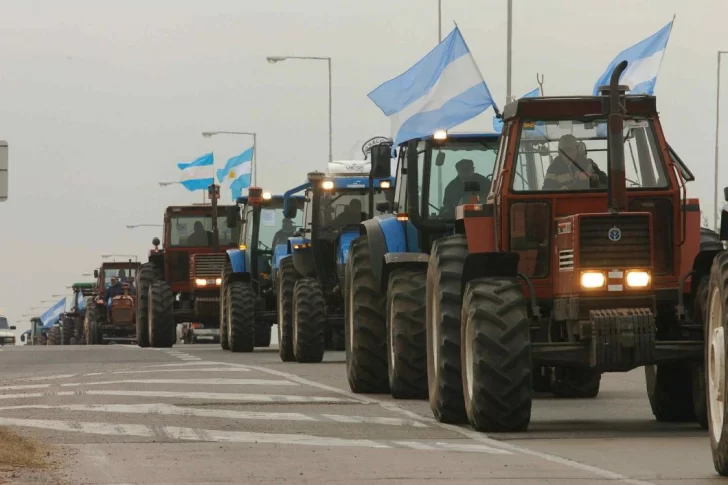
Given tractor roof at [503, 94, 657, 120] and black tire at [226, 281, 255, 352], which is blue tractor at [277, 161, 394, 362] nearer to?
black tire at [226, 281, 255, 352]

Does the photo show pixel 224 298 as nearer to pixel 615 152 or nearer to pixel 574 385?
pixel 574 385

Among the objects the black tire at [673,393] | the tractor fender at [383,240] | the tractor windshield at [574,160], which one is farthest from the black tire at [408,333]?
the tractor windshield at [574,160]

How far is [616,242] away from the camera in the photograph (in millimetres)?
15133

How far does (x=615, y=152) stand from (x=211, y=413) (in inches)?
192

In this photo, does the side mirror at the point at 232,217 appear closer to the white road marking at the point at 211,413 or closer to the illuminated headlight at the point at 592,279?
the white road marking at the point at 211,413

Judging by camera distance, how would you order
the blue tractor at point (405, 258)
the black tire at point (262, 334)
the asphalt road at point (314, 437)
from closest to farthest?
the asphalt road at point (314, 437), the blue tractor at point (405, 258), the black tire at point (262, 334)

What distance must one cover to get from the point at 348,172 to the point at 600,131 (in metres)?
16.0

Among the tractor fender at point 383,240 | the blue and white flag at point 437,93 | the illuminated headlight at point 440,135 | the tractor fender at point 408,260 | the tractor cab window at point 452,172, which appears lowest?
the tractor fender at point 408,260

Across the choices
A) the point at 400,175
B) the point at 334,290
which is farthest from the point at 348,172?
the point at 400,175

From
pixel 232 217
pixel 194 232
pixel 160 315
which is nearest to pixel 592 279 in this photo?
pixel 232 217

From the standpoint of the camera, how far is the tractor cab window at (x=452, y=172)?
20625 mm

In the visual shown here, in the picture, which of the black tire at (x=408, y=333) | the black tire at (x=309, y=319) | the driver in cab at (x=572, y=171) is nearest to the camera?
the driver in cab at (x=572, y=171)

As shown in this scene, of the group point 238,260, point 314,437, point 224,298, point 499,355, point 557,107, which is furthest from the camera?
point 238,260

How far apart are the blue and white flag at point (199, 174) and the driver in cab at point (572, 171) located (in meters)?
57.2
